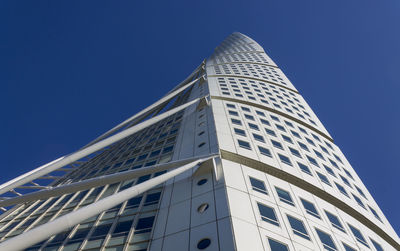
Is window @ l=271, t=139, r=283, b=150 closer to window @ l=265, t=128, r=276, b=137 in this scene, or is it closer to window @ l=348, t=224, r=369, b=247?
window @ l=265, t=128, r=276, b=137

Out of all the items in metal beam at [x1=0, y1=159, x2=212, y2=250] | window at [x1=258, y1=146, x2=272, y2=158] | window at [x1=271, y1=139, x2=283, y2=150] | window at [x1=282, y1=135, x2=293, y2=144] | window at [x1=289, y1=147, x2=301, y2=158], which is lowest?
metal beam at [x1=0, y1=159, x2=212, y2=250]

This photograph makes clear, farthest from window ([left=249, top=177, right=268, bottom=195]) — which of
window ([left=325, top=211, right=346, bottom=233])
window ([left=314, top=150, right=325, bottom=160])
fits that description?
window ([left=314, top=150, right=325, bottom=160])

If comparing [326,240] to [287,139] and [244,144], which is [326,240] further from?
[287,139]

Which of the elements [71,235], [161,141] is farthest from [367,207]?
[71,235]

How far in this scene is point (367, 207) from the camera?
66.3ft

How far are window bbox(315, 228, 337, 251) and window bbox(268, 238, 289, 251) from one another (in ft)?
8.28

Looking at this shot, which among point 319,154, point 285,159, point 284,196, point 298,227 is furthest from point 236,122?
point 298,227

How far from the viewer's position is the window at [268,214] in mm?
12188

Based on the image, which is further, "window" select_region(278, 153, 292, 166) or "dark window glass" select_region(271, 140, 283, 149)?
"dark window glass" select_region(271, 140, 283, 149)

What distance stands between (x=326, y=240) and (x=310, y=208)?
2244 millimetres

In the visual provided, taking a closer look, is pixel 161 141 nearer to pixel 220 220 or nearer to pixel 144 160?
pixel 144 160

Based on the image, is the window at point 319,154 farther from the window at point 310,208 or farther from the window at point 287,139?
the window at point 310,208

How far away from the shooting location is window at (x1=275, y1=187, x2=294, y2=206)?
47.1ft

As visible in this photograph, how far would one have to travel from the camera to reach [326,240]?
12766 mm
